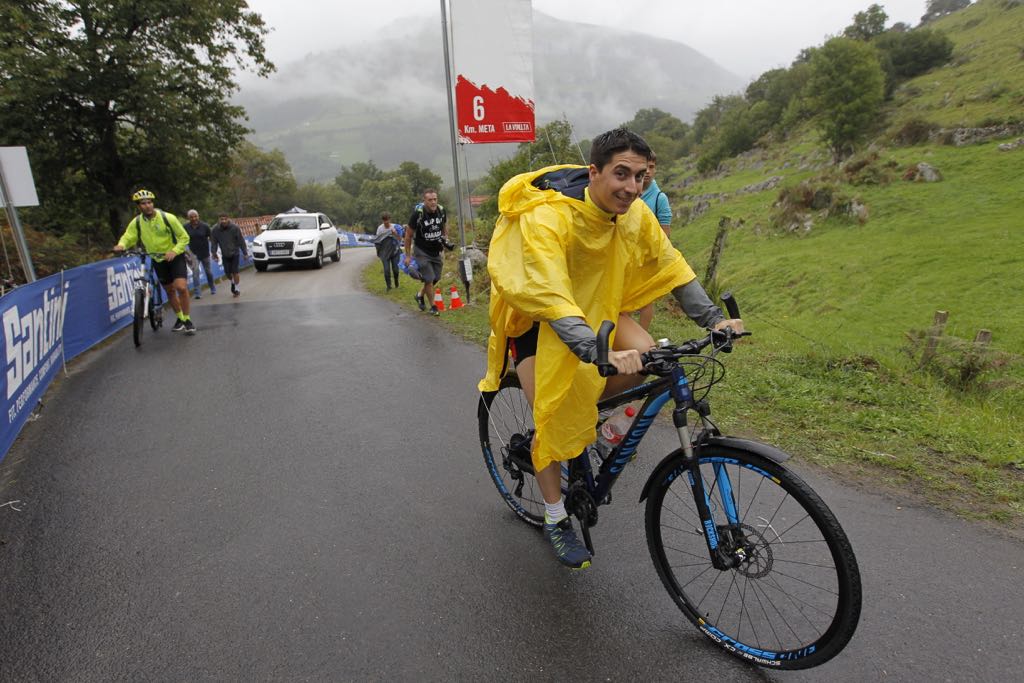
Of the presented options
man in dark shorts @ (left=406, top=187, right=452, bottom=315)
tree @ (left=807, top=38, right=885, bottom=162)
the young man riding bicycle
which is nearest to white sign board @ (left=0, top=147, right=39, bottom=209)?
man in dark shorts @ (left=406, top=187, right=452, bottom=315)

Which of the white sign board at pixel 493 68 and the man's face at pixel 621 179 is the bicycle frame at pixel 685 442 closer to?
the man's face at pixel 621 179

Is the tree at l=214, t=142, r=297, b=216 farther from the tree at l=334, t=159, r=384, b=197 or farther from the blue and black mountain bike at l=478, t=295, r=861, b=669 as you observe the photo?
the blue and black mountain bike at l=478, t=295, r=861, b=669

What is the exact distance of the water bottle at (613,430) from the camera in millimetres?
2984

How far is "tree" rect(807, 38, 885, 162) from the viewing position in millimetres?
58625

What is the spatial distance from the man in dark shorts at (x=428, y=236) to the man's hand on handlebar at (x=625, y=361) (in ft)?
25.7

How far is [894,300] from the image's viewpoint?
852 inches

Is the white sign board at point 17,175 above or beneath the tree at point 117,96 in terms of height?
beneath

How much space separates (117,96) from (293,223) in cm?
921

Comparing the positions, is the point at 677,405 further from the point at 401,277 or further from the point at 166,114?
the point at 166,114

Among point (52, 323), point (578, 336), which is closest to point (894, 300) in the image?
point (578, 336)

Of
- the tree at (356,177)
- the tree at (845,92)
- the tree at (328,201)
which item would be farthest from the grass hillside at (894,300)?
the tree at (356,177)

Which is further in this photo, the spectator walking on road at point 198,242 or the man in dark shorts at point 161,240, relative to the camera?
the spectator walking on road at point 198,242

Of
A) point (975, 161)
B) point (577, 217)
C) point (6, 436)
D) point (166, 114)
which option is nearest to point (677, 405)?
point (577, 217)

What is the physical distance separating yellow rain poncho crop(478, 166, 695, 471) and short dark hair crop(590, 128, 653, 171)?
0.58 feet
